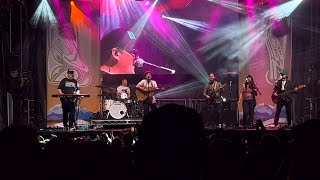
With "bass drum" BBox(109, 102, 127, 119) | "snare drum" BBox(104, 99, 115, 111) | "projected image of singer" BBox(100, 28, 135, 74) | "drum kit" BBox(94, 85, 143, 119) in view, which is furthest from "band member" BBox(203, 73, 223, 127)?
"snare drum" BBox(104, 99, 115, 111)

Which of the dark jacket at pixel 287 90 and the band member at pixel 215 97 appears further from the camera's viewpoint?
the band member at pixel 215 97

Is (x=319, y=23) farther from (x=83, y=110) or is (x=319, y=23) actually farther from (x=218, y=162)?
(x=218, y=162)

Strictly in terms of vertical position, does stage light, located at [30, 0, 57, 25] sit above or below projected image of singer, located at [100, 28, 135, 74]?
above

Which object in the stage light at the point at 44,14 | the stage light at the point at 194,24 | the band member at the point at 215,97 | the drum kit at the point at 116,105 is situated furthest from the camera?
the stage light at the point at 194,24

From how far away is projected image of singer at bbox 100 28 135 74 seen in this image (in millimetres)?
19281

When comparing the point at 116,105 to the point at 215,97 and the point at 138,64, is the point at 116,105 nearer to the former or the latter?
the point at 138,64

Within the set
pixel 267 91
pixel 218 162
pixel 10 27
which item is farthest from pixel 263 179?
pixel 267 91

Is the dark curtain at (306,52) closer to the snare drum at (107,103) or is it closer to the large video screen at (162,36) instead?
the large video screen at (162,36)

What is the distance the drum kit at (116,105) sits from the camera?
1747cm

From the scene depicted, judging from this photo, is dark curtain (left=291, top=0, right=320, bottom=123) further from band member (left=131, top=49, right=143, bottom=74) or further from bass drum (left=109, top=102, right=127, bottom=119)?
bass drum (left=109, top=102, right=127, bottom=119)

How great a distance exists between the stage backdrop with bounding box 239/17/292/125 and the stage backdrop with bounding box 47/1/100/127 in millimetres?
6200

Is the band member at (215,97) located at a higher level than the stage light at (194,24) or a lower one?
lower

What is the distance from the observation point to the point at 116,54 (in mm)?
19328

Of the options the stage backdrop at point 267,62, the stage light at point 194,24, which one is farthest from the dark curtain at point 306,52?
the stage light at point 194,24
